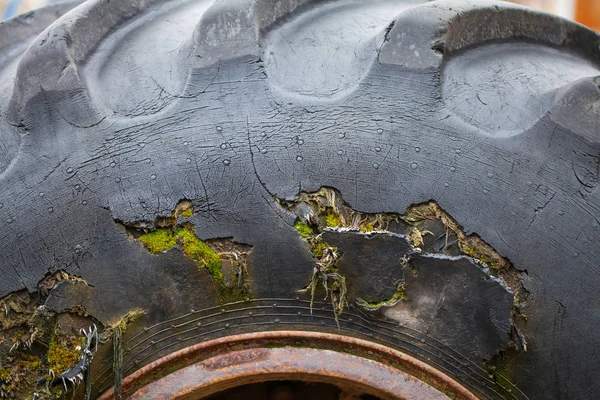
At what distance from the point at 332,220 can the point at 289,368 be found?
0.72 feet

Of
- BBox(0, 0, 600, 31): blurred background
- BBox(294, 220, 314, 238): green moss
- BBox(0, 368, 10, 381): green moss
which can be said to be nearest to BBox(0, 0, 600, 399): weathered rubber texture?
BBox(294, 220, 314, 238): green moss

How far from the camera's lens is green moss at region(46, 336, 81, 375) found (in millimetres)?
1018

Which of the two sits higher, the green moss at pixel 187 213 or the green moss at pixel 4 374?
the green moss at pixel 187 213

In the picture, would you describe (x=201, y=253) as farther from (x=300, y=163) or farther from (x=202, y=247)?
(x=300, y=163)

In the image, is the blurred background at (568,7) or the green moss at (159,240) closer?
the green moss at (159,240)

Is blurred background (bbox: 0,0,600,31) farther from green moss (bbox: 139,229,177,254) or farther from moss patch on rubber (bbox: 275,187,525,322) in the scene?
moss patch on rubber (bbox: 275,187,525,322)

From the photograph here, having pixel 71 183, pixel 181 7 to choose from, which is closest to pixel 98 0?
pixel 181 7

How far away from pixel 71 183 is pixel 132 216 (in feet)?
0.36

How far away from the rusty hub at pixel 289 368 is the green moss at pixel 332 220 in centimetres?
16

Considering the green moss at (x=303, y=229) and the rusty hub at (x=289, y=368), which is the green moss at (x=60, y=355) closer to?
the rusty hub at (x=289, y=368)

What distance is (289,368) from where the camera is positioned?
3.19 feet

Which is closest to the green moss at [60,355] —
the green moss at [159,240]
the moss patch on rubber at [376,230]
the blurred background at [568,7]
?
the green moss at [159,240]

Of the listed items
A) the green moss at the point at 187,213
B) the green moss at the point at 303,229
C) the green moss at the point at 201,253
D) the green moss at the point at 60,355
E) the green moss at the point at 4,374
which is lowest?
the green moss at the point at 4,374

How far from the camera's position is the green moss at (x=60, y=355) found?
3.34ft
